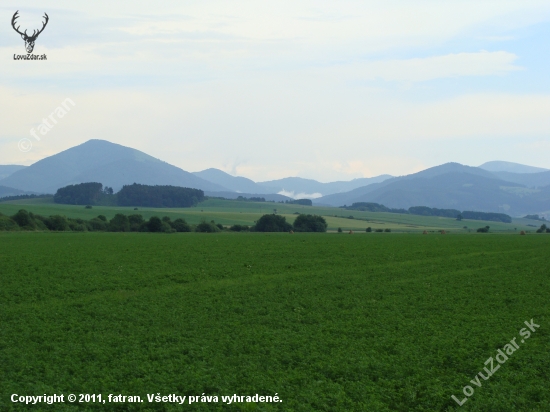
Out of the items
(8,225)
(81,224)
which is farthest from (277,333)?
(81,224)

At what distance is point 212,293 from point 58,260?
15.9m

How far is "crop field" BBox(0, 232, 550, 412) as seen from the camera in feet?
50.6

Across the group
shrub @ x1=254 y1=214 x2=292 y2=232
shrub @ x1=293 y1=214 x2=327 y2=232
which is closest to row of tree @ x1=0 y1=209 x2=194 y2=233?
shrub @ x1=254 y1=214 x2=292 y2=232

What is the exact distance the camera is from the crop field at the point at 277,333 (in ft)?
50.6

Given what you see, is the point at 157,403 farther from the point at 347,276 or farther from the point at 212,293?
the point at 347,276

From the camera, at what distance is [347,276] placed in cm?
3412

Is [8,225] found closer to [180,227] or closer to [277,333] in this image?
[180,227]

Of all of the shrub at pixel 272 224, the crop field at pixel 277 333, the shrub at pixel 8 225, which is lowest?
the crop field at pixel 277 333

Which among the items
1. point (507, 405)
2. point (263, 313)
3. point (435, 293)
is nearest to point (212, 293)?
point (263, 313)

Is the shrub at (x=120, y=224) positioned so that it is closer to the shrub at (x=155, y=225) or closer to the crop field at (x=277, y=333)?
the shrub at (x=155, y=225)

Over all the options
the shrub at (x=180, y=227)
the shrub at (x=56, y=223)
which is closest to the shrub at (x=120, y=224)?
the shrub at (x=180, y=227)

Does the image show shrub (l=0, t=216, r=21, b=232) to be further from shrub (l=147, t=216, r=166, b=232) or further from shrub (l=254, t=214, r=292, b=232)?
shrub (l=254, t=214, r=292, b=232)

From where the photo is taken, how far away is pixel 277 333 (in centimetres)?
2095

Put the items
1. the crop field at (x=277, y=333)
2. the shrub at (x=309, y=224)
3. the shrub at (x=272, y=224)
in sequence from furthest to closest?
the shrub at (x=309, y=224), the shrub at (x=272, y=224), the crop field at (x=277, y=333)
